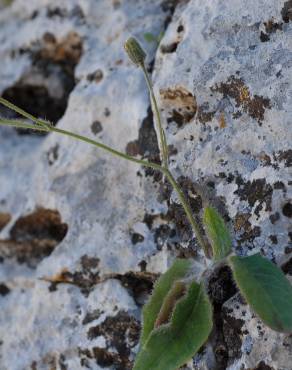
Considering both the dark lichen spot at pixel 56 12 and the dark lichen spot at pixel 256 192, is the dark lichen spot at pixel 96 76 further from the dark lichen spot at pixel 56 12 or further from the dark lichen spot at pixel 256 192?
the dark lichen spot at pixel 256 192

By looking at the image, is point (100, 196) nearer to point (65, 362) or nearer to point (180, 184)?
point (180, 184)

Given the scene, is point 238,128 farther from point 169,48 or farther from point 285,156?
point 169,48

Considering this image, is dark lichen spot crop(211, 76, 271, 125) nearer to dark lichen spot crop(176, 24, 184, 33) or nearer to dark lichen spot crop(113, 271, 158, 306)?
dark lichen spot crop(176, 24, 184, 33)

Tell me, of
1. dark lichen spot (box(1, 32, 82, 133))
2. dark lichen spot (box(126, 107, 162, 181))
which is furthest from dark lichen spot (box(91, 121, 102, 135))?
dark lichen spot (box(1, 32, 82, 133))

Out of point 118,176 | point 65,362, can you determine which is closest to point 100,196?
point 118,176

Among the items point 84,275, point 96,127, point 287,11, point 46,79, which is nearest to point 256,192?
point 287,11

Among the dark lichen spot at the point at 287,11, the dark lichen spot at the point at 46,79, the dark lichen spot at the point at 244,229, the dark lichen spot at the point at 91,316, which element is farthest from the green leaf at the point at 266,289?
the dark lichen spot at the point at 46,79
